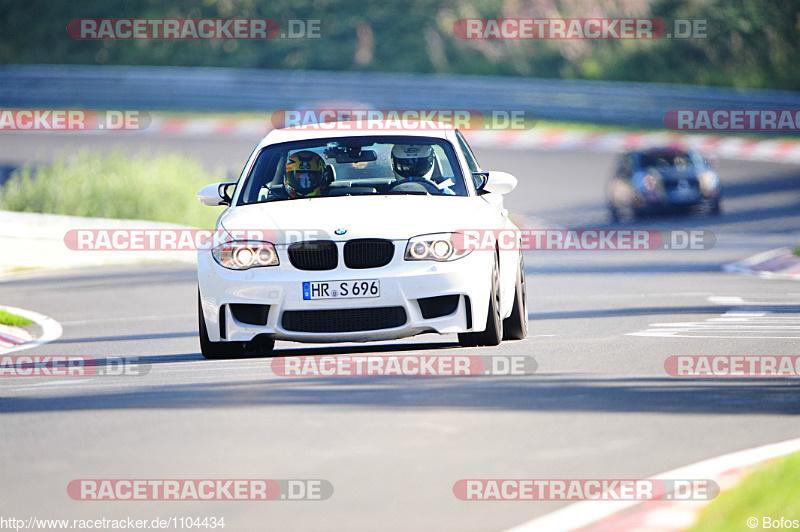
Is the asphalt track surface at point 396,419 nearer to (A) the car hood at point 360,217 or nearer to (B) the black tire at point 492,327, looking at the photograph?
(B) the black tire at point 492,327

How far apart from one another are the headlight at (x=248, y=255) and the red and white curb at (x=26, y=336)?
9.74ft

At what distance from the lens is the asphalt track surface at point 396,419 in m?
6.04

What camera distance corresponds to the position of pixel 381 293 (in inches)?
373

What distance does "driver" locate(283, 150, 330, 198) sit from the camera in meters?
10.7

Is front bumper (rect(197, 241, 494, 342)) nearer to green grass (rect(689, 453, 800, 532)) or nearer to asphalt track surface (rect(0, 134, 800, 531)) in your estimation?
asphalt track surface (rect(0, 134, 800, 531))

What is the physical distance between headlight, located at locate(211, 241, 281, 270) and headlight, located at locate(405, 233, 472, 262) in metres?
0.91

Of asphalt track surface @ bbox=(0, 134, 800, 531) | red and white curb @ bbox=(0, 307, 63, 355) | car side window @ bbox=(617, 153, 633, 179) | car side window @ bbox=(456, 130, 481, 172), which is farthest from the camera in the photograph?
car side window @ bbox=(617, 153, 633, 179)

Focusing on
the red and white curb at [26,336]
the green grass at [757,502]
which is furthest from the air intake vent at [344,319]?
the green grass at [757,502]

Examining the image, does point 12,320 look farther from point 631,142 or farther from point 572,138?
point 572,138

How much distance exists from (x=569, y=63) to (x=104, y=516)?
4108cm

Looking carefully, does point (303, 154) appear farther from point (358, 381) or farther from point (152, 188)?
point (152, 188)

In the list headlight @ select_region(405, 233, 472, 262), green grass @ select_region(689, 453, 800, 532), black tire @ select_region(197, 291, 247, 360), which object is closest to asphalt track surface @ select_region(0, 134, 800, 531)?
black tire @ select_region(197, 291, 247, 360)

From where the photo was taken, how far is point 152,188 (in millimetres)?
25719

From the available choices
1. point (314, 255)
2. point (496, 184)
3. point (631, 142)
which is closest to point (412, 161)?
point (496, 184)
